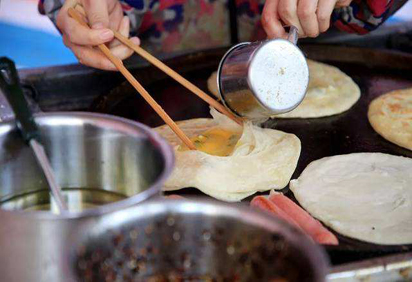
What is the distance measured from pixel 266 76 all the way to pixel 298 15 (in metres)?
0.34

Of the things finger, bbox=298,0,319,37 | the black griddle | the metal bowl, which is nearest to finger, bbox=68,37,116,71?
the black griddle

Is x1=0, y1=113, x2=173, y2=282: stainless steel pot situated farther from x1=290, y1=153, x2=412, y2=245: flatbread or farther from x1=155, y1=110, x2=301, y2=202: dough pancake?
x1=290, y1=153, x2=412, y2=245: flatbread

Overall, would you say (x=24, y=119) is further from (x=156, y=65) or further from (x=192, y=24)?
(x=192, y=24)

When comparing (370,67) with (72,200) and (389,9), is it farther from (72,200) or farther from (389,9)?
(72,200)

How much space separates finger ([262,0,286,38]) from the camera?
241cm

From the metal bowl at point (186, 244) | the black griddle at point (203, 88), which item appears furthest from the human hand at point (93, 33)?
the metal bowl at point (186, 244)

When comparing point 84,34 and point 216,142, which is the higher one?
point 84,34

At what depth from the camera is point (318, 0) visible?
7.84ft

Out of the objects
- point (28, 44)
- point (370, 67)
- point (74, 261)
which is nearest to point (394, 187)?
point (370, 67)

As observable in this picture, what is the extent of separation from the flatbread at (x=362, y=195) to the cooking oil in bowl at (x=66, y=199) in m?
0.79

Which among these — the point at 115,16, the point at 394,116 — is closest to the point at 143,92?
the point at 115,16

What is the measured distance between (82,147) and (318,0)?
50.0 inches

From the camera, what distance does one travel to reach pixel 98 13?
2346mm

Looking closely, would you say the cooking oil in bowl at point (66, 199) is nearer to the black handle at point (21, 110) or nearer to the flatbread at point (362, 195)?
the black handle at point (21, 110)
